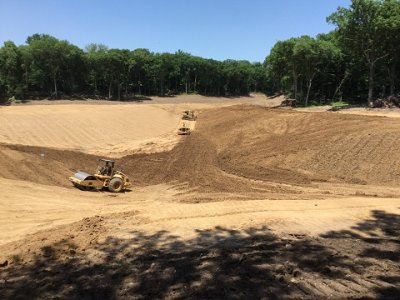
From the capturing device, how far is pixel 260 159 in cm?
2570

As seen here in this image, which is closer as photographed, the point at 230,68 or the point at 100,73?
the point at 100,73

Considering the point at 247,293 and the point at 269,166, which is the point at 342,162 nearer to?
the point at 269,166

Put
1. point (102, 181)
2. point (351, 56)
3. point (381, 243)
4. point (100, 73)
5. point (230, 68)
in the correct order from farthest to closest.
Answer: point (230, 68)
point (100, 73)
point (351, 56)
point (102, 181)
point (381, 243)

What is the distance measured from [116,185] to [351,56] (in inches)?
1888

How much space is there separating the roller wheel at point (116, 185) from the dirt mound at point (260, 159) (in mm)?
2403

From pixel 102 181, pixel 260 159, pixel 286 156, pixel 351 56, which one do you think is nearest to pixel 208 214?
pixel 102 181

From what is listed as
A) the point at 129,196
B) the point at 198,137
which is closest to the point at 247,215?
the point at 129,196

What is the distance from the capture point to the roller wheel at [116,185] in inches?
725

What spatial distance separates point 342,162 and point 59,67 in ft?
212

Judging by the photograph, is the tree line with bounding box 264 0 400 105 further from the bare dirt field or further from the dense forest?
the bare dirt field

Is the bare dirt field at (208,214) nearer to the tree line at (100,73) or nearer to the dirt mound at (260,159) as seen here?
the dirt mound at (260,159)

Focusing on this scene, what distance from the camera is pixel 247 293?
6852 mm

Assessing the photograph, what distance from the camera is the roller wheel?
60.4 ft

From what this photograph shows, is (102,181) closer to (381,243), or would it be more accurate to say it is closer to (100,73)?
(381,243)
